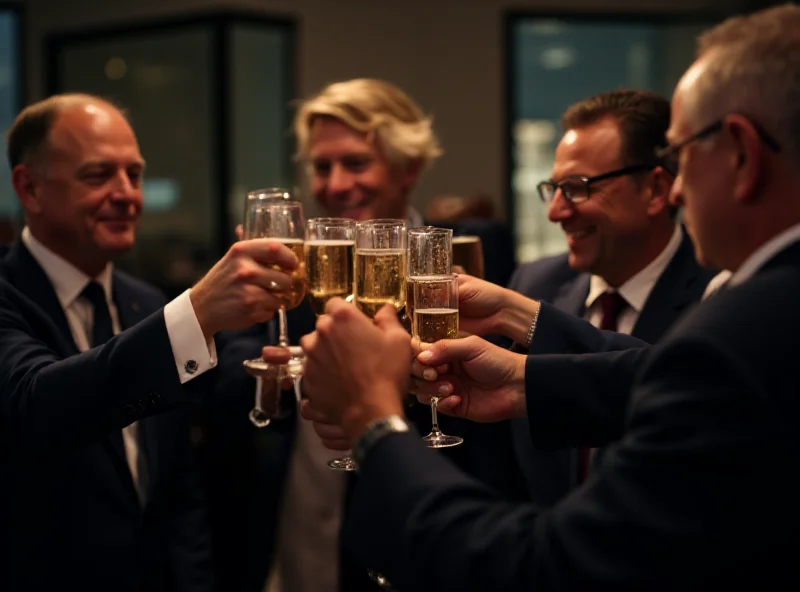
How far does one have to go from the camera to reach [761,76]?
127 centimetres

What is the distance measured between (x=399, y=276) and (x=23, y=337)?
0.91 metres

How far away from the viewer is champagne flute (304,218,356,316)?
178 cm

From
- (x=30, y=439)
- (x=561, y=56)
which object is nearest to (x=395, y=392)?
(x=30, y=439)

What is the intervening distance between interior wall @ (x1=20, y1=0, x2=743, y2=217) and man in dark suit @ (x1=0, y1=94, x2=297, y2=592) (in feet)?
14.4

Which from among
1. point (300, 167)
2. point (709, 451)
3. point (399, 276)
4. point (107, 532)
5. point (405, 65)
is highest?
point (405, 65)

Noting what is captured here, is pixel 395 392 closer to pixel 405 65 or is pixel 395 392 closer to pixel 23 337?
pixel 23 337

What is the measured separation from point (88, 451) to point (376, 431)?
3.62 ft

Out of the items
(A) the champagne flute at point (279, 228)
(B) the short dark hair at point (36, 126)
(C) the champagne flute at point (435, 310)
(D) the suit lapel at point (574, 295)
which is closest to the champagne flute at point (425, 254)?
(C) the champagne flute at point (435, 310)

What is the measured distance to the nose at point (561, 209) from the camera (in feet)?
8.46

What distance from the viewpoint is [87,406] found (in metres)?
1.85

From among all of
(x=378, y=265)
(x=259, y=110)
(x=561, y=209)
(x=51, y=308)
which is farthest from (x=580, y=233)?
(x=259, y=110)

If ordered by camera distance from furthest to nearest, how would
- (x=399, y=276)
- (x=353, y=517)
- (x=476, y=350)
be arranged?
(x=476, y=350) → (x=399, y=276) → (x=353, y=517)

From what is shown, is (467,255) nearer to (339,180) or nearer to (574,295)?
(574,295)

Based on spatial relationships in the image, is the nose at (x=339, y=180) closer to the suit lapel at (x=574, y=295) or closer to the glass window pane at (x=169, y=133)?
the suit lapel at (x=574, y=295)
